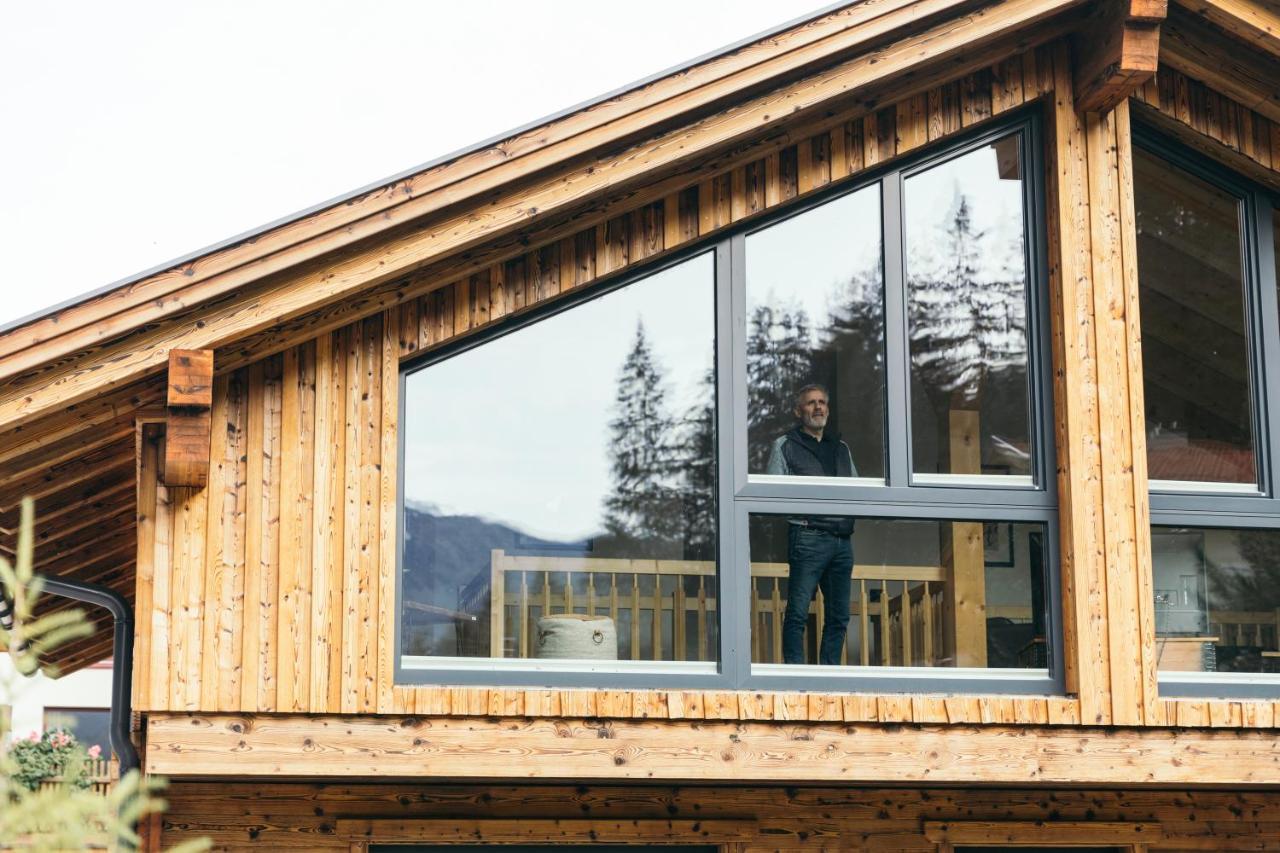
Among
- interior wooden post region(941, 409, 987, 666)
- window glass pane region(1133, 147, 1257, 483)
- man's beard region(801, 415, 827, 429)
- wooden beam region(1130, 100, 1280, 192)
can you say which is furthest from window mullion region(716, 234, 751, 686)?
wooden beam region(1130, 100, 1280, 192)

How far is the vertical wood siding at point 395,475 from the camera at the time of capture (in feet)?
21.8

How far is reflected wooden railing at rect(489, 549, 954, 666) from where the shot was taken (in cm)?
704

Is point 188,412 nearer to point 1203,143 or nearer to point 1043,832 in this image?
point 1043,832

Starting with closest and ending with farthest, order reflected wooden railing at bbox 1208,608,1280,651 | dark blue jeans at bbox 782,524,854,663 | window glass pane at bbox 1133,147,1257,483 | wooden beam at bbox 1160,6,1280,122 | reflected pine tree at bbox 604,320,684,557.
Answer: reflected pine tree at bbox 604,320,684,557, dark blue jeans at bbox 782,524,854,663, reflected wooden railing at bbox 1208,608,1280,651, window glass pane at bbox 1133,147,1257,483, wooden beam at bbox 1160,6,1280,122

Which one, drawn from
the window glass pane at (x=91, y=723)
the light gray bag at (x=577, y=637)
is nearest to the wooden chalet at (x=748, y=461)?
the light gray bag at (x=577, y=637)

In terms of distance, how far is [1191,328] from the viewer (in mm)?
7855

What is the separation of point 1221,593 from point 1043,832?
160 centimetres

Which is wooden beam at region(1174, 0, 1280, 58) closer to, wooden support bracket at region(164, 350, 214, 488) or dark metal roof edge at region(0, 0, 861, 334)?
dark metal roof edge at region(0, 0, 861, 334)

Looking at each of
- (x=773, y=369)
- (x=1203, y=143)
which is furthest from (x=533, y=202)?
(x=1203, y=143)

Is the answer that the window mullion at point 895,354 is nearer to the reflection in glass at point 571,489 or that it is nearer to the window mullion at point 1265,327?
the reflection in glass at point 571,489

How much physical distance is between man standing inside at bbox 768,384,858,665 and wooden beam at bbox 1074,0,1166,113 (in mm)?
2117

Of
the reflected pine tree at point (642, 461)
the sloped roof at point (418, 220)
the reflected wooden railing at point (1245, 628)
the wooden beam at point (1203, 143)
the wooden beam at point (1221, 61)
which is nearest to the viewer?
the sloped roof at point (418, 220)

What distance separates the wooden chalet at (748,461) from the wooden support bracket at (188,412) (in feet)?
0.06

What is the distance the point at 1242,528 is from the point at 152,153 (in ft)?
133
